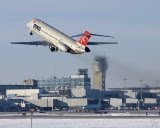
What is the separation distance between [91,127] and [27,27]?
50.2 m

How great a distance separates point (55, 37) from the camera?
148 m

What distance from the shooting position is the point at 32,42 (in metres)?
142

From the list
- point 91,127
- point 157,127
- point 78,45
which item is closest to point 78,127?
point 91,127

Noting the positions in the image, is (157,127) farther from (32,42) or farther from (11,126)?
(32,42)

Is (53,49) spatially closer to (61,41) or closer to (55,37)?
(61,41)

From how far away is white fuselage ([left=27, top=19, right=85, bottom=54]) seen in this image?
142 meters

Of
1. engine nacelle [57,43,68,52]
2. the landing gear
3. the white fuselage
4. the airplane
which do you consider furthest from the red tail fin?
the landing gear

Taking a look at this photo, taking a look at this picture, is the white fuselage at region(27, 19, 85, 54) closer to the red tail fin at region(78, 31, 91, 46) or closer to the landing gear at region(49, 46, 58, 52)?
the landing gear at region(49, 46, 58, 52)

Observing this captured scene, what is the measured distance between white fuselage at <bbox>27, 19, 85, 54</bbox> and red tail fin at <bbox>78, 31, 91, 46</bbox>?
885 mm

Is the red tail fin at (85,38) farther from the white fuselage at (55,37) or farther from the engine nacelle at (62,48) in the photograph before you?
the engine nacelle at (62,48)

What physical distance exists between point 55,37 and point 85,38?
7.17 metres

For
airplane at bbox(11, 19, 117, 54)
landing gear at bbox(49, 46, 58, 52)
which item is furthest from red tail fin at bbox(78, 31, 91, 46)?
landing gear at bbox(49, 46, 58, 52)

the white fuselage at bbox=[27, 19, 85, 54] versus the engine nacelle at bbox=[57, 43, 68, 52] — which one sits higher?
the white fuselage at bbox=[27, 19, 85, 54]

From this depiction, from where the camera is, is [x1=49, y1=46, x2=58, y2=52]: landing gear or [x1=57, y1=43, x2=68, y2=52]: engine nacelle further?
[x1=57, y1=43, x2=68, y2=52]: engine nacelle
